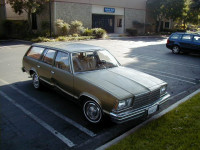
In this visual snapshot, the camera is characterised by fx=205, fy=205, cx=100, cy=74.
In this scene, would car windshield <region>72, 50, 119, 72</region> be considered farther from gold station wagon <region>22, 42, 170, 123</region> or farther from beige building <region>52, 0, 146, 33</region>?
beige building <region>52, 0, 146, 33</region>

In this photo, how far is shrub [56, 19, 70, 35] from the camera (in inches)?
939

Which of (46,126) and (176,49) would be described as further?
(176,49)

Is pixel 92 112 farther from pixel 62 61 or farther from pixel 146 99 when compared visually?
pixel 62 61


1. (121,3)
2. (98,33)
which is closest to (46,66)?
(98,33)

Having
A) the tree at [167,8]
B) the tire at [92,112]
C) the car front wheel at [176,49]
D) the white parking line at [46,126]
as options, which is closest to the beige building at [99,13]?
the tree at [167,8]

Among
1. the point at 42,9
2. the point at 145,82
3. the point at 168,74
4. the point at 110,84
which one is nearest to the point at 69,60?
the point at 110,84

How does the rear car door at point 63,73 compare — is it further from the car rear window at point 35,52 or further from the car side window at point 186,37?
the car side window at point 186,37

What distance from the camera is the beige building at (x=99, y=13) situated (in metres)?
25.2

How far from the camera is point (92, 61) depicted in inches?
217

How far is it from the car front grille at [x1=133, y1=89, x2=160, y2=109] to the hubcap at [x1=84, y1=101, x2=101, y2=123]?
81cm

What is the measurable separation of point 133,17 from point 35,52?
3024cm

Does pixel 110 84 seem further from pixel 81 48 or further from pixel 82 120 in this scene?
pixel 81 48

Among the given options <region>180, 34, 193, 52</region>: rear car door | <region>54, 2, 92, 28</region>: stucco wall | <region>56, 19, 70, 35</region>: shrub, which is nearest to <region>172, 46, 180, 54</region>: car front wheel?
<region>180, 34, 193, 52</region>: rear car door

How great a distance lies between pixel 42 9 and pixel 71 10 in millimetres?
3703
